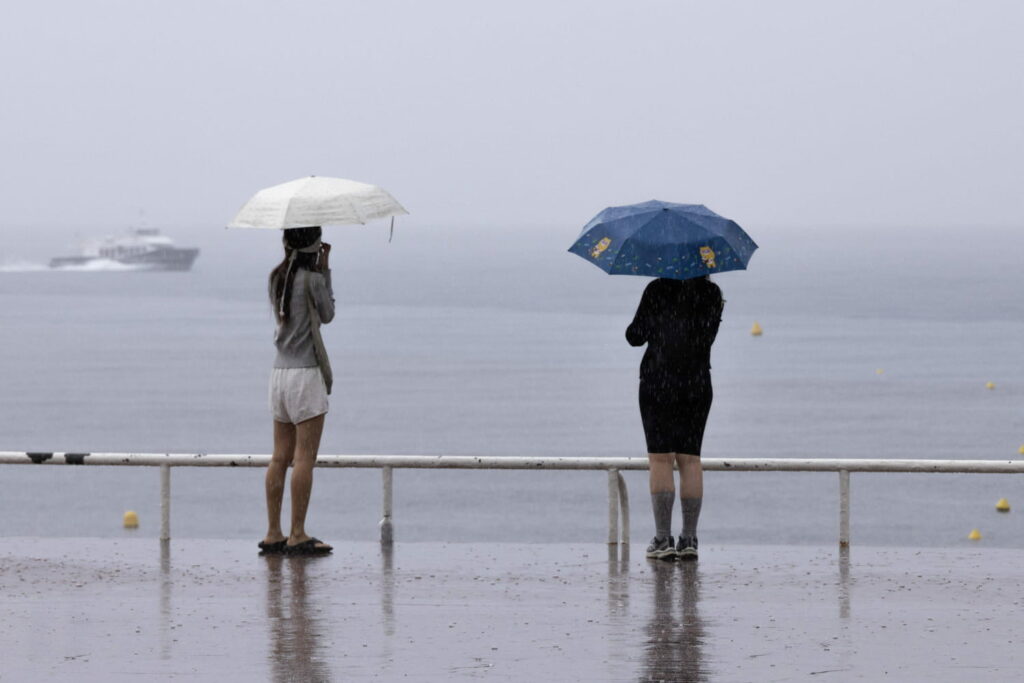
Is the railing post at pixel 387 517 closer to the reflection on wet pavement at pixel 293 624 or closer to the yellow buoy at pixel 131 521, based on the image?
the reflection on wet pavement at pixel 293 624

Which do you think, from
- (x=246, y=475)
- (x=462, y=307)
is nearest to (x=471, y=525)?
(x=246, y=475)

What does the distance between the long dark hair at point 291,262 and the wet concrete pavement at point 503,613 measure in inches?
52.1

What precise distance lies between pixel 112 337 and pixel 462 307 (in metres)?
45.1

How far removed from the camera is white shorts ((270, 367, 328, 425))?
8609mm

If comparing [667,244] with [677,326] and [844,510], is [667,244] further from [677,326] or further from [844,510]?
[844,510]

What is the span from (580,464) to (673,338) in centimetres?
106

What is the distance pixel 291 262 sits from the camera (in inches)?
338

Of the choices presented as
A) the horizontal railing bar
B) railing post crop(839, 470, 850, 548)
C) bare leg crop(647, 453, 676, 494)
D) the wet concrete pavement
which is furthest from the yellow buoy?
bare leg crop(647, 453, 676, 494)

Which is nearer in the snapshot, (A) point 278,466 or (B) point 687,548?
(B) point 687,548

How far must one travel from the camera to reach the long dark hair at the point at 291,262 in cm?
858

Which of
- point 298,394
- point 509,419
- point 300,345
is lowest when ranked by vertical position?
point 509,419

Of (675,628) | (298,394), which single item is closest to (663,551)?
(675,628)

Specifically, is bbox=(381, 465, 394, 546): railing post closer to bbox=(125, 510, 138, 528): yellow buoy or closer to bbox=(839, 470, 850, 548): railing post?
bbox=(839, 470, 850, 548): railing post

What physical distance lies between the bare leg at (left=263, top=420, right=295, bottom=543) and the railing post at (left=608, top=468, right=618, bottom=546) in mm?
1738
